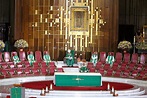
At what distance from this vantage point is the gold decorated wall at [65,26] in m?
22.5

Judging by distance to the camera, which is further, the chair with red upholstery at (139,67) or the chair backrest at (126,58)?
the chair backrest at (126,58)

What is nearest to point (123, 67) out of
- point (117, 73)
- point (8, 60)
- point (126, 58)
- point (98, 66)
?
point (117, 73)

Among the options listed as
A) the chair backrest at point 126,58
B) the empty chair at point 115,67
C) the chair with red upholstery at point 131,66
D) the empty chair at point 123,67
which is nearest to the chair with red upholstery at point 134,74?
the chair with red upholstery at point 131,66

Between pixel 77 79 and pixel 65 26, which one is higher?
pixel 65 26

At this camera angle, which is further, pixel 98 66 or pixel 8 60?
pixel 98 66

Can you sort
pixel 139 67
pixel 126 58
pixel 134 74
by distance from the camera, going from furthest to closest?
pixel 126 58, pixel 139 67, pixel 134 74

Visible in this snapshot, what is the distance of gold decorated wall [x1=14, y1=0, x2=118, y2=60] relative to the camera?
22.5 m

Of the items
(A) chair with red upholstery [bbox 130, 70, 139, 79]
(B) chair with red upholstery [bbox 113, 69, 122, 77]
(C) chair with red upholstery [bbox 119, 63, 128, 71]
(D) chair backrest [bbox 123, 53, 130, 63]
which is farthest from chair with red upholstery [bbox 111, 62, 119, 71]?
(A) chair with red upholstery [bbox 130, 70, 139, 79]

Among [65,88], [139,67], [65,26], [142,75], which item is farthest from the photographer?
[65,26]

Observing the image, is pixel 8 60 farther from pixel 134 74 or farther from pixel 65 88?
pixel 134 74

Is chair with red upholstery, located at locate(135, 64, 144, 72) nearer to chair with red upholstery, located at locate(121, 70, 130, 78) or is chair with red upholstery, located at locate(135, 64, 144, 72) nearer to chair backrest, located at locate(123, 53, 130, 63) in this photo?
chair with red upholstery, located at locate(121, 70, 130, 78)

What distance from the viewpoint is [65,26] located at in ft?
74.3

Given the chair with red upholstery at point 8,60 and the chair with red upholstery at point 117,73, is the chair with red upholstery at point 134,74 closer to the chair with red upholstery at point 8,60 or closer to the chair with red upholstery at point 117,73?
the chair with red upholstery at point 117,73

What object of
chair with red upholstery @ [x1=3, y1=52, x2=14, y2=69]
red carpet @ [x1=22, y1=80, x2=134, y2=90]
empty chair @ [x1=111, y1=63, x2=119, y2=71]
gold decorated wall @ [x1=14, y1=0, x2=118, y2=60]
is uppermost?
gold decorated wall @ [x1=14, y1=0, x2=118, y2=60]
